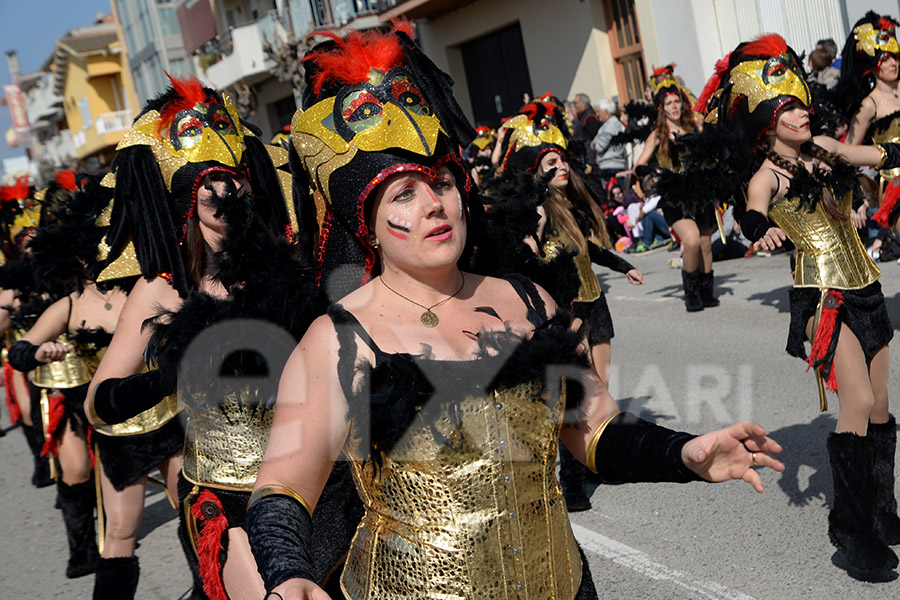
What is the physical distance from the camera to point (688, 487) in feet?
18.0

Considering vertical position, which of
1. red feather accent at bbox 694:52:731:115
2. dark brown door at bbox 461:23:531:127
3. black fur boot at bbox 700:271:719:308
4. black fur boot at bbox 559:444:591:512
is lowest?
black fur boot at bbox 559:444:591:512

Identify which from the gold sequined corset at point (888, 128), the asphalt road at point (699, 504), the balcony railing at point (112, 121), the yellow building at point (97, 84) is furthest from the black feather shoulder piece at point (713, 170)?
the yellow building at point (97, 84)

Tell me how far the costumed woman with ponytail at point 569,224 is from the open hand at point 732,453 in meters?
3.09

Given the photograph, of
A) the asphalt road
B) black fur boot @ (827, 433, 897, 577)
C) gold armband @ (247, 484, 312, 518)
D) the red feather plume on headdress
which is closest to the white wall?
the asphalt road

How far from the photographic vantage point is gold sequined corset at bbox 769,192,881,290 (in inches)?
172

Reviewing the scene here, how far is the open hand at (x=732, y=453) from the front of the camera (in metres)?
2.26

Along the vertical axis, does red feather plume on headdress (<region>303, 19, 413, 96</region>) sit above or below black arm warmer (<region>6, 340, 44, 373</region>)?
above

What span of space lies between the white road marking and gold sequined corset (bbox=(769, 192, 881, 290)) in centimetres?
136

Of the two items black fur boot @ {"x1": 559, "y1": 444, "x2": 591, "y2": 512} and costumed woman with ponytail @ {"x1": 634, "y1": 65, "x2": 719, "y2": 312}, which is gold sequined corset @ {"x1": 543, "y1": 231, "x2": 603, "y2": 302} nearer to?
black fur boot @ {"x1": 559, "y1": 444, "x2": 591, "y2": 512}

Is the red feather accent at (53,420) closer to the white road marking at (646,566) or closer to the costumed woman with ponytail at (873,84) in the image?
the white road marking at (646,566)

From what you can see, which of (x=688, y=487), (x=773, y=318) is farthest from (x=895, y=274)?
(x=688, y=487)

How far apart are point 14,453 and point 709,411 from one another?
23.5 ft

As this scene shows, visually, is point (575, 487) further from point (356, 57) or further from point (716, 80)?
point (356, 57)

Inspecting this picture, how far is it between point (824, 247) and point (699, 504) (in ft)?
4.97
